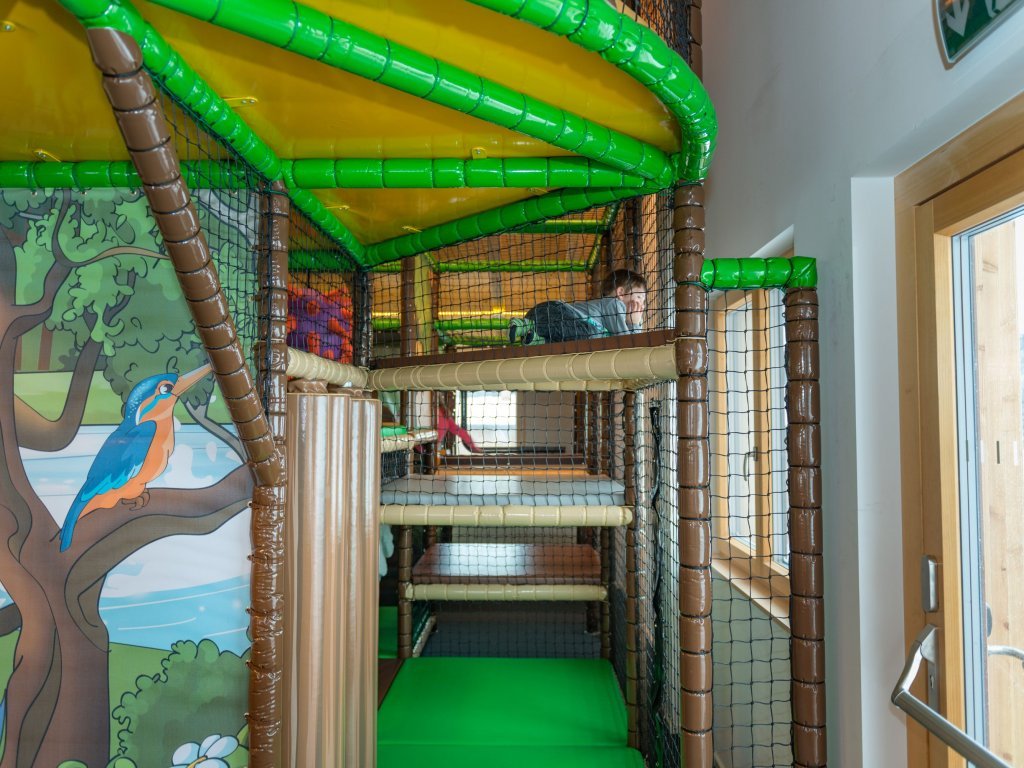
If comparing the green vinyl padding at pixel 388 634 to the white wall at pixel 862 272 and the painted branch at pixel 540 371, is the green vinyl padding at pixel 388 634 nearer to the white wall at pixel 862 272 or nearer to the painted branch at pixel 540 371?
the painted branch at pixel 540 371

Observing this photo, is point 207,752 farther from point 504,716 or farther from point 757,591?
point 757,591

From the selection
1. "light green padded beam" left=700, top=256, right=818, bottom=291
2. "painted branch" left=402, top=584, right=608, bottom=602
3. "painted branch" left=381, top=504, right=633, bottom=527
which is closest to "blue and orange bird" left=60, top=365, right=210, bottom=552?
"painted branch" left=381, top=504, right=633, bottom=527

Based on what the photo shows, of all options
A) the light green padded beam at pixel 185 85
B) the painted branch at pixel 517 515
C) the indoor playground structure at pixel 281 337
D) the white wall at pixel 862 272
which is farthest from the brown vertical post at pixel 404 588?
the white wall at pixel 862 272

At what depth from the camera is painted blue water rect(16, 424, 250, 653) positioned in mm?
1520

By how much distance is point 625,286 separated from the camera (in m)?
2.26

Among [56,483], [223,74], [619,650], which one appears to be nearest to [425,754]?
[619,650]

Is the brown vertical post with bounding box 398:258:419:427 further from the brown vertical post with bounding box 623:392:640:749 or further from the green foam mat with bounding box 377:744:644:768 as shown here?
the green foam mat with bounding box 377:744:644:768

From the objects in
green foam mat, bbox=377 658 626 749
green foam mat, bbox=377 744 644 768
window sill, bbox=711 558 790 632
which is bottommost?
green foam mat, bbox=377 744 644 768

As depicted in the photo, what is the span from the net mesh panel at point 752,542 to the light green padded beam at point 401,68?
0.78 metres

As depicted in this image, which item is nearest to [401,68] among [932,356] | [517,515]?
[932,356]

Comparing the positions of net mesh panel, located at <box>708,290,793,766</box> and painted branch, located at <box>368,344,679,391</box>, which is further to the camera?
net mesh panel, located at <box>708,290,793,766</box>

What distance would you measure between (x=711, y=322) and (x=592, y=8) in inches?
70.1

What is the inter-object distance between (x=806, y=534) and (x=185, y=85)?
157 centimetres

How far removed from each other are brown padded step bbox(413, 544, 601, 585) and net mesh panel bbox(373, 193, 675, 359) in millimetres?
1141
